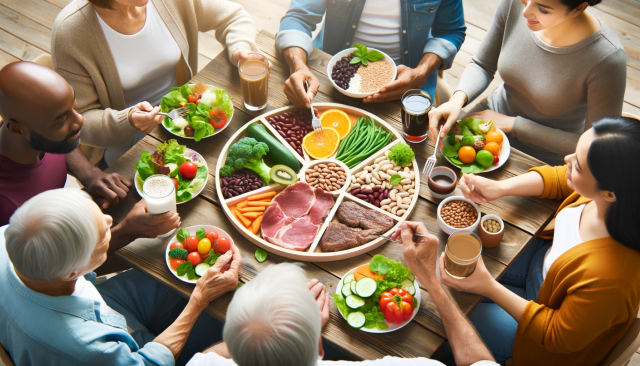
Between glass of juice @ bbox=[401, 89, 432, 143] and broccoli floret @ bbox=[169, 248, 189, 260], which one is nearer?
broccoli floret @ bbox=[169, 248, 189, 260]

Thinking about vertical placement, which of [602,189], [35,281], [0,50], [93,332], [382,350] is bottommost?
[0,50]

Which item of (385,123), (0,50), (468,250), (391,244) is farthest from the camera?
(0,50)

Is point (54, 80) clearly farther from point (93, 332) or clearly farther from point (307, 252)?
point (307, 252)

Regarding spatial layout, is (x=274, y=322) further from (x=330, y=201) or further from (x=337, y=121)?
(x=337, y=121)

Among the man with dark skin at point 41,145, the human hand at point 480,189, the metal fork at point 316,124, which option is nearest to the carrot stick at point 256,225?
the man with dark skin at point 41,145

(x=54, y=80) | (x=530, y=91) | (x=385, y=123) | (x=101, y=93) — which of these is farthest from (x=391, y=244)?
(x=101, y=93)

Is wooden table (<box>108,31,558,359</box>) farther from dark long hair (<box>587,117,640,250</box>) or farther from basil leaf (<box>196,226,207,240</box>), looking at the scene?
dark long hair (<box>587,117,640,250</box>)

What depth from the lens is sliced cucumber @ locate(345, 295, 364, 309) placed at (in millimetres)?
1835

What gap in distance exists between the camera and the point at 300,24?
9.46 feet

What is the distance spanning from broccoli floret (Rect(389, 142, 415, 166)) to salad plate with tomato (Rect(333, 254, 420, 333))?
514mm

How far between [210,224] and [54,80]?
85 cm

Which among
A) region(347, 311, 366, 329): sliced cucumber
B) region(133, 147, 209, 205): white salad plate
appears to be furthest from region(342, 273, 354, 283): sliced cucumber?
region(133, 147, 209, 205): white salad plate

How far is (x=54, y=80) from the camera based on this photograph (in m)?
1.98

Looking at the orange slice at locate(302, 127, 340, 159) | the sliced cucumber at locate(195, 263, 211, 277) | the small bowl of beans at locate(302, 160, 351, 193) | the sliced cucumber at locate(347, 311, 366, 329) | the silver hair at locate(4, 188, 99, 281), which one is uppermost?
the silver hair at locate(4, 188, 99, 281)
